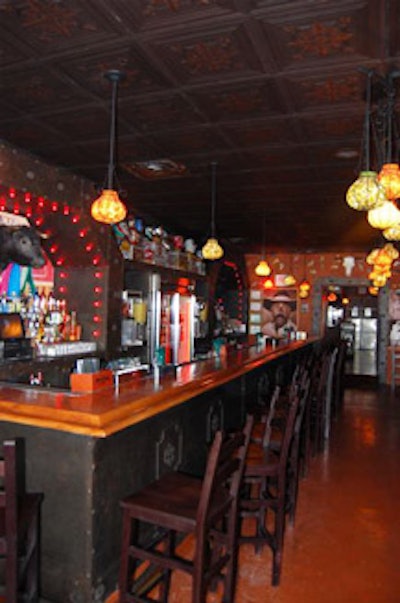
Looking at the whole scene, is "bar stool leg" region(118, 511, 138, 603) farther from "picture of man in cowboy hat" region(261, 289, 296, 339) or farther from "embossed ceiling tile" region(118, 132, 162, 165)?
"picture of man in cowboy hat" region(261, 289, 296, 339)

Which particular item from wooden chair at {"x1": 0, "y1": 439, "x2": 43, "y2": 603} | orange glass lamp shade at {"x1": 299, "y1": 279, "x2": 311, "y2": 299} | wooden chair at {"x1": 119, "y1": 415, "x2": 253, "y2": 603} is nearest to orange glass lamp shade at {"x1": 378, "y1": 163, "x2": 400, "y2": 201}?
wooden chair at {"x1": 119, "y1": 415, "x2": 253, "y2": 603}

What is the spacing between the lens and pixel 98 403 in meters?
2.54

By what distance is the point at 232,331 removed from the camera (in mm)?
11633

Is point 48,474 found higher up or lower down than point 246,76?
lower down

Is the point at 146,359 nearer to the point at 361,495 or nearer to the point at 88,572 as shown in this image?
the point at 361,495

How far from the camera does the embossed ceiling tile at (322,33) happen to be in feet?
7.98

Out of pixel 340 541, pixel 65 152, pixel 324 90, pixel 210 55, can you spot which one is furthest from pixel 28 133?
pixel 340 541

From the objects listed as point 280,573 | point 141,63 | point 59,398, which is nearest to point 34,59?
point 141,63

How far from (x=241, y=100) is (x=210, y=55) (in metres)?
0.69

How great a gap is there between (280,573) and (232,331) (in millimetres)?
8766

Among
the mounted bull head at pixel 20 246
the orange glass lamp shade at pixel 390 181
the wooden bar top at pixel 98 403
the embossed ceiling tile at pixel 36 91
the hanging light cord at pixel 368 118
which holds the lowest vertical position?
the wooden bar top at pixel 98 403

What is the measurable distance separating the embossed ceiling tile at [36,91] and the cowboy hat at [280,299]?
30.2ft

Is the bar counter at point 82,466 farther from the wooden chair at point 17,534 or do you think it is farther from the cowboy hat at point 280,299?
the cowboy hat at point 280,299

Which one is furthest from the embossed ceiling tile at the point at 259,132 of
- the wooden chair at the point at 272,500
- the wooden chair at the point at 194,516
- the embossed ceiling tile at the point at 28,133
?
the wooden chair at the point at 194,516
